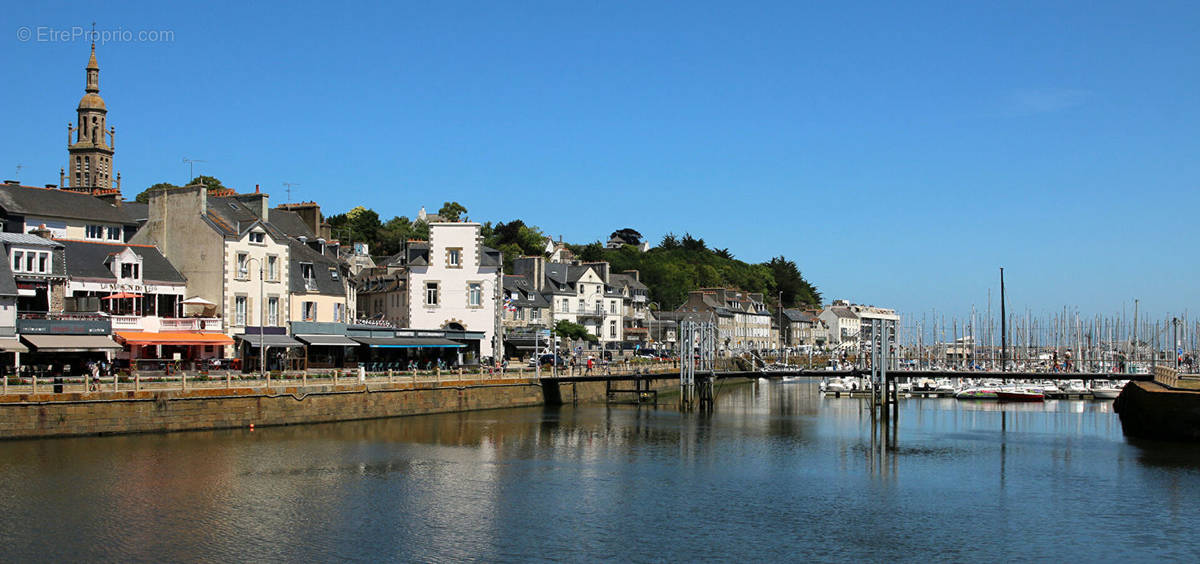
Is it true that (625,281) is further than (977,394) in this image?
Yes

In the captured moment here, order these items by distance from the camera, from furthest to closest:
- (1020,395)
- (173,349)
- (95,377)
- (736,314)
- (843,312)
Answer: (843,312) < (736,314) < (1020,395) < (173,349) < (95,377)

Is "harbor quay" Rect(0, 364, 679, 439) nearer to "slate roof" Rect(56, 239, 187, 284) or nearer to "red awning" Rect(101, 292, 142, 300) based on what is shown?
"red awning" Rect(101, 292, 142, 300)

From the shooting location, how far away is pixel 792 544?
25.9 meters

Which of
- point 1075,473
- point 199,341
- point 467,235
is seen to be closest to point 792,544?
point 1075,473

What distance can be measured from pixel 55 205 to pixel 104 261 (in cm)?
660

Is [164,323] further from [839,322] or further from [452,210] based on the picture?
[839,322]

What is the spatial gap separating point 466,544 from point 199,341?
2829 centimetres

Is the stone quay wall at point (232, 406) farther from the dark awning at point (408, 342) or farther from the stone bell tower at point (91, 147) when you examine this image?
the stone bell tower at point (91, 147)

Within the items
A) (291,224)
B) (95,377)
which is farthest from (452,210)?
(95,377)

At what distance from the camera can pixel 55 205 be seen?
53.0m

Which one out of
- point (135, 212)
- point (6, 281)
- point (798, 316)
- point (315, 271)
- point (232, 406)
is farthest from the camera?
point (798, 316)

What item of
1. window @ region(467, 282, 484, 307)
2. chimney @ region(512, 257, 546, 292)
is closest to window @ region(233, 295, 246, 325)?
window @ region(467, 282, 484, 307)

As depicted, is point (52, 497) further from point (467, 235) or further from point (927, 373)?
point (927, 373)

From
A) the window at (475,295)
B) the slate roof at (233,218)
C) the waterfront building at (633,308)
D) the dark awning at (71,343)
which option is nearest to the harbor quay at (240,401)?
the dark awning at (71,343)
